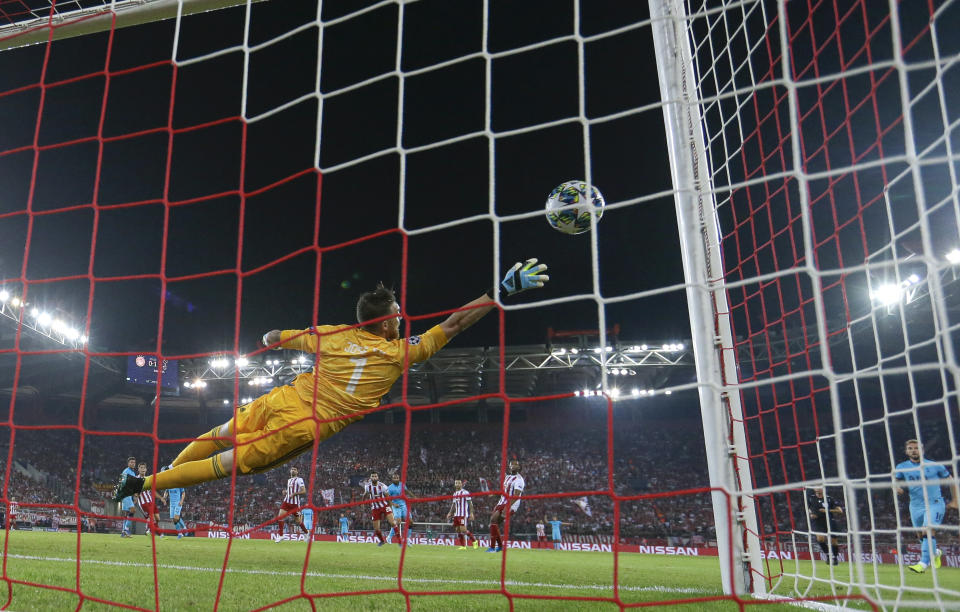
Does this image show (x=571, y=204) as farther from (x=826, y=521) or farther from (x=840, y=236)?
(x=840, y=236)

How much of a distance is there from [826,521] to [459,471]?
21.1 meters

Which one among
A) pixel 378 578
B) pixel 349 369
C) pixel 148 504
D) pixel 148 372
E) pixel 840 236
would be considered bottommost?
pixel 378 578

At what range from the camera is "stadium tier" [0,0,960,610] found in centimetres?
349

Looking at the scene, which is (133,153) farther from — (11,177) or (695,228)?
(695,228)

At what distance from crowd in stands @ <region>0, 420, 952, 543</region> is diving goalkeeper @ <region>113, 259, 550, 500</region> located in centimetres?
1777

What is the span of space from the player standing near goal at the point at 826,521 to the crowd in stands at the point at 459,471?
35.8ft

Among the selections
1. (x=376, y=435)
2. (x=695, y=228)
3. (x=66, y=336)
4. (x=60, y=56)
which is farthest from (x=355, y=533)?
(x=695, y=228)

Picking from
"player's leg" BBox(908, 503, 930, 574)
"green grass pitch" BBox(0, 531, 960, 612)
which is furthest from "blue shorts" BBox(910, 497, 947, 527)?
"green grass pitch" BBox(0, 531, 960, 612)

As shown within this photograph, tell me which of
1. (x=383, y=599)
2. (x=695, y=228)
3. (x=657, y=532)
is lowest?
(x=657, y=532)

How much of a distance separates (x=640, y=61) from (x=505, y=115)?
309cm

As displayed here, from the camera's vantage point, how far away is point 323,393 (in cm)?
404

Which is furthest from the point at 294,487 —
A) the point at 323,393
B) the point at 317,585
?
the point at 323,393

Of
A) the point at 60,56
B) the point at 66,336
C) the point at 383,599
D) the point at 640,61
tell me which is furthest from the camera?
the point at 66,336

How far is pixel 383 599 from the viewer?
3.84 meters
